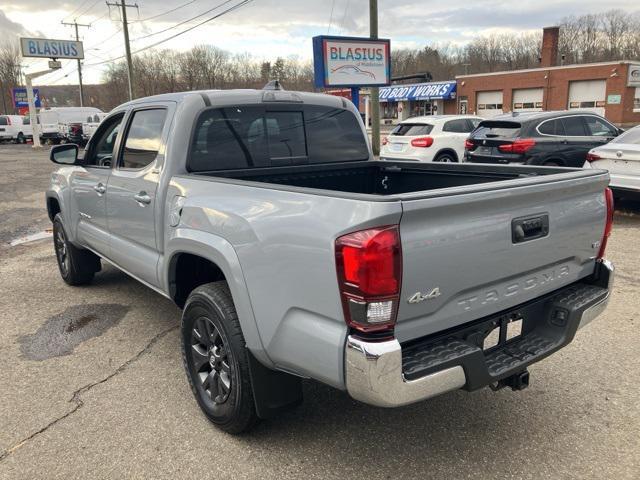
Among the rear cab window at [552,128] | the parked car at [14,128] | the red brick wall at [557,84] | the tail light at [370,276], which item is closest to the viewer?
the tail light at [370,276]

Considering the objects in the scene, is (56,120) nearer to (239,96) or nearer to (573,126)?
(573,126)

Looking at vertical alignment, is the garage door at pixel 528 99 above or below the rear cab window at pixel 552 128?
above

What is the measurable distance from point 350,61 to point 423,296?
45.5ft

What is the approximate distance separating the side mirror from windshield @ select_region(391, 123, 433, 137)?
33.7 ft

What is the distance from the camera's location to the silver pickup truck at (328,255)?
2240 mm

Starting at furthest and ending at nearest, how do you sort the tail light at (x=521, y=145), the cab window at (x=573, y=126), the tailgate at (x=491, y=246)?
the cab window at (x=573, y=126), the tail light at (x=521, y=145), the tailgate at (x=491, y=246)

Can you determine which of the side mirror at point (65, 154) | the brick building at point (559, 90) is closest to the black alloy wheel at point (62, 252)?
the side mirror at point (65, 154)

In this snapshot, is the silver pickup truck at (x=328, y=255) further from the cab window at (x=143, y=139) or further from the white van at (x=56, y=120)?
the white van at (x=56, y=120)

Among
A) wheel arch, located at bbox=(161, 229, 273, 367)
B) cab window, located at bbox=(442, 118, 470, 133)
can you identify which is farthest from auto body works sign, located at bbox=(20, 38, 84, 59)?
wheel arch, located at bbox=(161, 229, 273, 367)

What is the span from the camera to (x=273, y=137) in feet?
13.3

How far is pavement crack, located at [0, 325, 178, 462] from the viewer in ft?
10.1

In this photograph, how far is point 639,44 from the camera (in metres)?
80.4

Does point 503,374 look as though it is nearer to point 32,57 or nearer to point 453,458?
point 453,458

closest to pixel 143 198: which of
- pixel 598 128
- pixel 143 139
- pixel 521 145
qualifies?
pixel 143 139
